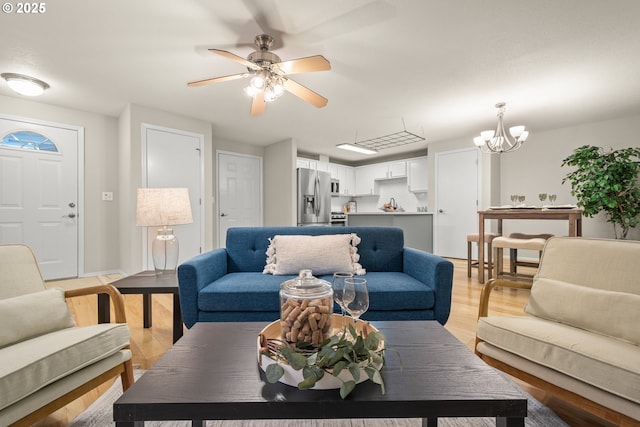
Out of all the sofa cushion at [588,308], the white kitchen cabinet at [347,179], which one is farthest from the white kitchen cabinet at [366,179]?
the sofa cushion at [588,308]

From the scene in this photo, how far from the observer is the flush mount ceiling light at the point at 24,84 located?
2.89m

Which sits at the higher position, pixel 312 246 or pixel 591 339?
pixel 312 246

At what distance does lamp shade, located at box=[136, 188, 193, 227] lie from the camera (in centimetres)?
215

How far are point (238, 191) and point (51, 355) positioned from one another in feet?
15.7

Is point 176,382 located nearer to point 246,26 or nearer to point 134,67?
point 246,26

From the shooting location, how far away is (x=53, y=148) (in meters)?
3.76

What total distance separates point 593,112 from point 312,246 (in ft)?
15.0

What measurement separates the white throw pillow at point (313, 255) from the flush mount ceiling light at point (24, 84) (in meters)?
3.18

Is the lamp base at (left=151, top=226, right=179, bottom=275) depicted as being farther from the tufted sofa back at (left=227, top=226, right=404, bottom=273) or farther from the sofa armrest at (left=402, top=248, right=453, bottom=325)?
the sofa armrest at (left=402, top=248, right=453, bottom=325)

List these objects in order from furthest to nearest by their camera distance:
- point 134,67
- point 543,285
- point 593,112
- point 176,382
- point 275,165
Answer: point 275,165, point 593,112, point 134,67, point 543,285, point 176,382

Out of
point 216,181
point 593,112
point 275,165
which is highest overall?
point 593,112

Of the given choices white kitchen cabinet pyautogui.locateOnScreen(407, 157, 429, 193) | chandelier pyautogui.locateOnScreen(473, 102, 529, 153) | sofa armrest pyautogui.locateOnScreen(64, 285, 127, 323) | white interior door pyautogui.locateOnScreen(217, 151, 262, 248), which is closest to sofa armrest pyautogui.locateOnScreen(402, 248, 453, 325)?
sofa armrest pyautogui.locateOnScreen(64, 285, 127, 323)

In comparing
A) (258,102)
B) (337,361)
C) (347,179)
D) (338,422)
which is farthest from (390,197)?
(337,361)

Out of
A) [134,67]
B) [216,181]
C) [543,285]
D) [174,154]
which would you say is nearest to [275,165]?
[216,181]
